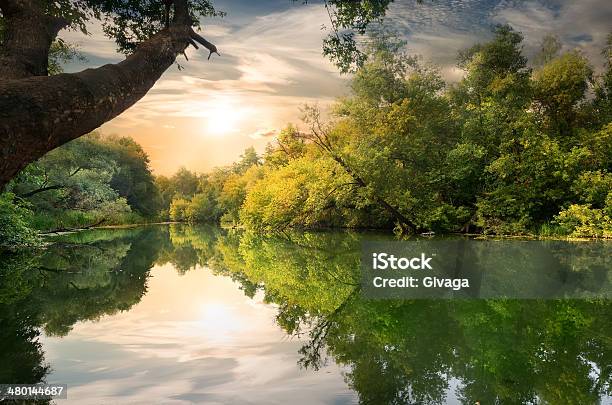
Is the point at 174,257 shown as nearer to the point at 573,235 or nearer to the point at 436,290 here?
the point at 436,290

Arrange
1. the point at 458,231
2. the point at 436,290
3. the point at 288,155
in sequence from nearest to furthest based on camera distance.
Answer: 1. the point at 436,290
2. the point at 458,231
3. the point at 288,155

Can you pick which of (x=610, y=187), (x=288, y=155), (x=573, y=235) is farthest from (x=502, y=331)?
(x=288, y=155)

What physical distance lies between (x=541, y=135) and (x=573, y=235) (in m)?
4.69

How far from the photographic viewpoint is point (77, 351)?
461 centimetres

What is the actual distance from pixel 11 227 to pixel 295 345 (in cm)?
1144

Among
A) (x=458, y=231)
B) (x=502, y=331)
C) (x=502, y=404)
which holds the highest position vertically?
(x=502, y=404)

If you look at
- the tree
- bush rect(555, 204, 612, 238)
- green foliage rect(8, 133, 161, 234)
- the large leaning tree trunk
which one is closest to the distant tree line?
bush rect(555, 204, 612, 238)

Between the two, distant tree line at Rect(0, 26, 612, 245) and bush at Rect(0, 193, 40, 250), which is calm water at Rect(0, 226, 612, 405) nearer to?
bush at Rect(0, 193, 40, 250)

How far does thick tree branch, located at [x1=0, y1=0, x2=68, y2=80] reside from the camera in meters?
3.71

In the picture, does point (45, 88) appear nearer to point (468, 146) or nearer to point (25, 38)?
point (25, 38)

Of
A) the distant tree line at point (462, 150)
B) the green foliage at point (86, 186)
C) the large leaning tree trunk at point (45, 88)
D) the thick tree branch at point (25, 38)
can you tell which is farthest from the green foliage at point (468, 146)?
the thick tree branch at point (25, 38)

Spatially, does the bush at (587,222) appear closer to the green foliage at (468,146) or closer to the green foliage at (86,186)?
the green foliage at (468,146)

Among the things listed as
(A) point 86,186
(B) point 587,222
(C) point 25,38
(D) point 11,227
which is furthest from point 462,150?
(A) point 86,186

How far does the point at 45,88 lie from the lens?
3072 millimetres
